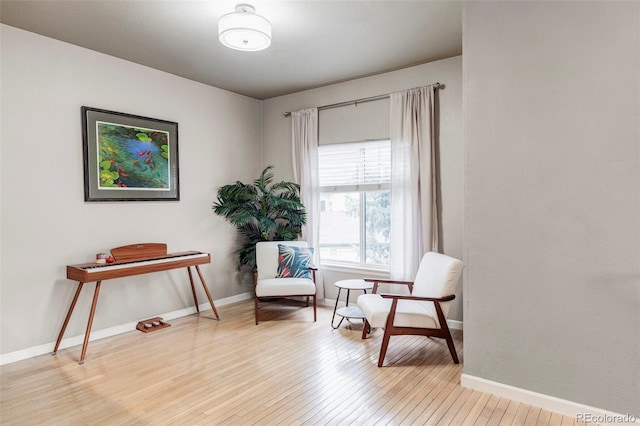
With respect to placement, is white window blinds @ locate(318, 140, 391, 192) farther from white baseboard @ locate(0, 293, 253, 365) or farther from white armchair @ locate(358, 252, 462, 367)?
white baseboard @ locate(0, 293, 253, 365)

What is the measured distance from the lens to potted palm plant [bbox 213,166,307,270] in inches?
185

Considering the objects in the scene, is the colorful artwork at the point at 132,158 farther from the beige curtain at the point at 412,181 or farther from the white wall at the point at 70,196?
the beige curtain at the point at 412,181

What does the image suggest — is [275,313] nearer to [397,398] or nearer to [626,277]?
[397,398]

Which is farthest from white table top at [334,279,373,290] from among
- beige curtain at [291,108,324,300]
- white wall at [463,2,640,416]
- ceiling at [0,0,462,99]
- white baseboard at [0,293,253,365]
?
ceiling at [0,0,462,99]

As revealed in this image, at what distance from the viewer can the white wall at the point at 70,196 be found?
3.13 meters

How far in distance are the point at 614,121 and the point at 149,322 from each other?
14.0ft

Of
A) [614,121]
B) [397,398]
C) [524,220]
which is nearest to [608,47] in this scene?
[614,121]

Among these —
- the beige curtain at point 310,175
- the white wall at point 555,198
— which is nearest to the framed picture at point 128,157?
the beige curtain at point 310,175

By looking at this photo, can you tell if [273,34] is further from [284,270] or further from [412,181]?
[284,270]

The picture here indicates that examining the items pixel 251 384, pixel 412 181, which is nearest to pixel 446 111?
pixel 412 181

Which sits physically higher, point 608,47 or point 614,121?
point 608,47

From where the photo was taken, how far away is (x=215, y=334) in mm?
3750

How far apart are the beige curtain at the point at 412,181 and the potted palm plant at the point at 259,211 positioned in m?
1.27

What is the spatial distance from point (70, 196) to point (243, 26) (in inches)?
88.0
